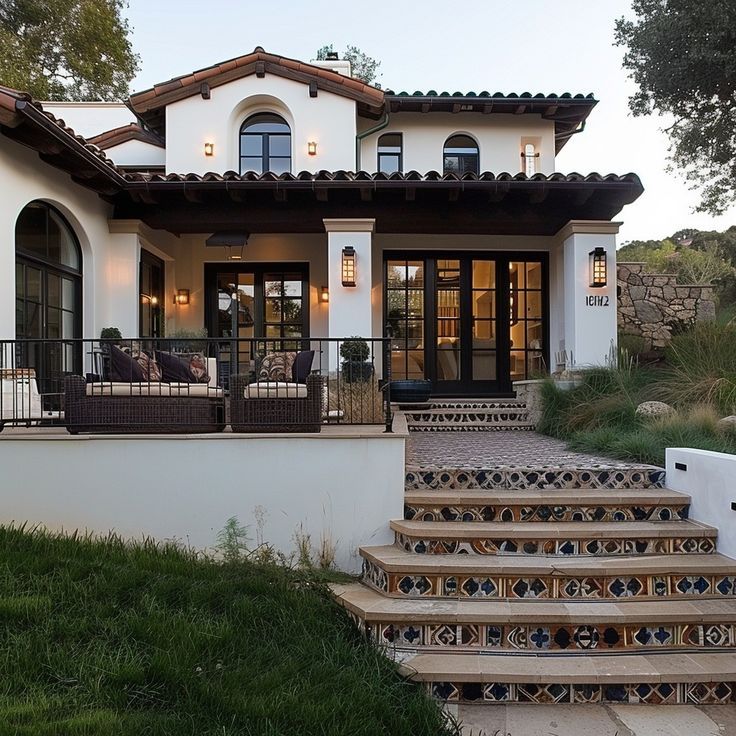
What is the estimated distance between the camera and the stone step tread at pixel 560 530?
12.2 feet

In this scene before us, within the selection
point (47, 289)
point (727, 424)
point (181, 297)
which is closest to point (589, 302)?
point (727, 424)

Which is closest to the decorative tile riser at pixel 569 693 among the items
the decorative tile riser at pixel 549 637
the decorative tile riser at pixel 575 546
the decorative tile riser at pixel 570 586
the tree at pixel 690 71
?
the decorative tile riser at pixel 549 637

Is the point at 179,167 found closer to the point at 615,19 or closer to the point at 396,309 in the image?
the point at 396,309

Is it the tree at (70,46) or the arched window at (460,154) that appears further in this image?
the tree at (70,46)

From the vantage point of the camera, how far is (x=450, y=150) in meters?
10.4

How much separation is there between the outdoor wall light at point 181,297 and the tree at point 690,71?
10118 mm

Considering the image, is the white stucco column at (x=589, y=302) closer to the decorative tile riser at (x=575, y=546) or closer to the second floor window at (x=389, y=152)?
the second floor window at (x=389, y=152)

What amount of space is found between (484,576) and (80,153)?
6.04 meters

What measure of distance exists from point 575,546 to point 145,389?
3.60m

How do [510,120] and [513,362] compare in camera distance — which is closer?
[513,362]

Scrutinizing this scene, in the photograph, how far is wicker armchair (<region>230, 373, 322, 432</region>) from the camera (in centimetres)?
454

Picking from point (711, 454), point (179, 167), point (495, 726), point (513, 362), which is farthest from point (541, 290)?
point (495, 726)

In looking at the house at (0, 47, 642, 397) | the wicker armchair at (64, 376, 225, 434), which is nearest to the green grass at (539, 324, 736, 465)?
the house at (0, 47, 642, 397)

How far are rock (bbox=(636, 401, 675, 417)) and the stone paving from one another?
92 centimetres
